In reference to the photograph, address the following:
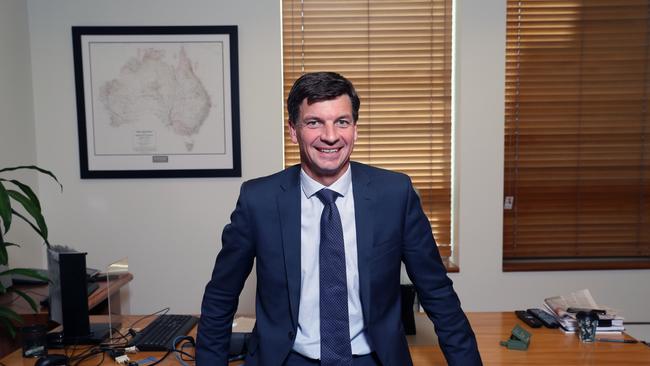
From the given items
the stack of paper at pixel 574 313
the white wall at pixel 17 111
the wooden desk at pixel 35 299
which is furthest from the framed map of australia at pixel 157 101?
the stack of paper at pixel 574 313

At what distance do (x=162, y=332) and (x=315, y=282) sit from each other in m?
0.73

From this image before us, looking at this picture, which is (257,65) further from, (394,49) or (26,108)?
(26,108)

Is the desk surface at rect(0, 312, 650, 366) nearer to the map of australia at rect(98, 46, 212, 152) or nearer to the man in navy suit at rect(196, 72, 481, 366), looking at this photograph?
the man in navy suit at rect(196, 72, 481, 366)

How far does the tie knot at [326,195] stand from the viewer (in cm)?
144

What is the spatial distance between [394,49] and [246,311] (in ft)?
5.83

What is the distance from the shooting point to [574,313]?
1888mm

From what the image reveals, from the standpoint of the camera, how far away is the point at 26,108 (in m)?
2.74

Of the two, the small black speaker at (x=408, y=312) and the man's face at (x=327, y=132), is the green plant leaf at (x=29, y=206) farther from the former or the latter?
the small black speaker at (x=408, y=312)

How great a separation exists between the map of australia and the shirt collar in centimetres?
154

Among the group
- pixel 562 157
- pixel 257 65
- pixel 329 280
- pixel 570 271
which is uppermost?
pixel 257 65

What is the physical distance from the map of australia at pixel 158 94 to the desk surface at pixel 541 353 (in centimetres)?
139

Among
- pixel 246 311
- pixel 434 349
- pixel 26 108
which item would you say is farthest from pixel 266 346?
pixel 26 108

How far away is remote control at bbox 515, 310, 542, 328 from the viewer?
1.88 meters

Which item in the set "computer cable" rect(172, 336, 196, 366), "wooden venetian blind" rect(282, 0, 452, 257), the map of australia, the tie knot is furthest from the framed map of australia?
the tie knot
